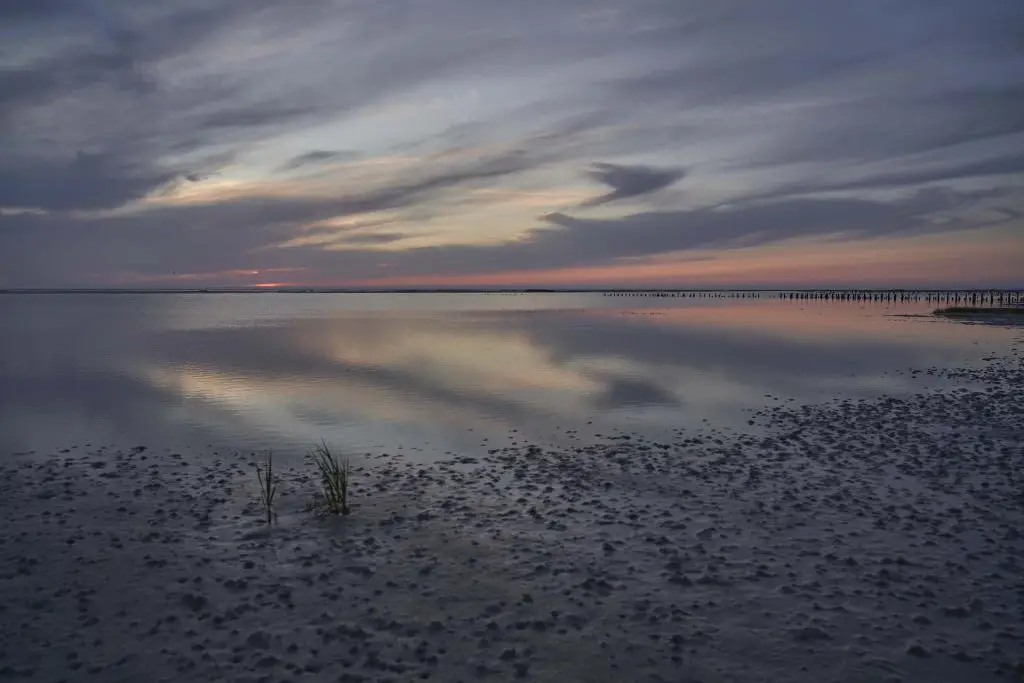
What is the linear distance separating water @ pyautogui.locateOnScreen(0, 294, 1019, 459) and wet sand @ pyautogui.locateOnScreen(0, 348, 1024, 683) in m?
5.09

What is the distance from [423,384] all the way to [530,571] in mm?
25378

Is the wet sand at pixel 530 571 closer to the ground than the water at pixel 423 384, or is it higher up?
closer to the ground

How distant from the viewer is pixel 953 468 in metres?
18.0

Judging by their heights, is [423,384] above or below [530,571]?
above

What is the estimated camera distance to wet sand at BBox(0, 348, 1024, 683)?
923 cm

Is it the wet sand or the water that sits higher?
the water

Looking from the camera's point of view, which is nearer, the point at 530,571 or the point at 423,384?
the point at 530,571

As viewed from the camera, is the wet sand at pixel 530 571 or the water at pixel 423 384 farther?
the water at pixel 423 384

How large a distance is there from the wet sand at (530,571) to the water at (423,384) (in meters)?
5.09

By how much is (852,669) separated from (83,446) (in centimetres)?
2315

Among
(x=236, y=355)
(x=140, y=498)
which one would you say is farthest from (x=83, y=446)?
(x=236, y=355)

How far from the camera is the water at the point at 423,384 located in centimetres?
2483

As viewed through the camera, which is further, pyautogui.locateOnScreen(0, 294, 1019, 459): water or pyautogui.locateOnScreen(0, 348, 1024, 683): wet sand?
pyautogui.locateOnScreen(0, 294, 1019, 459): water

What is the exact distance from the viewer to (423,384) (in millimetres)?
36781
